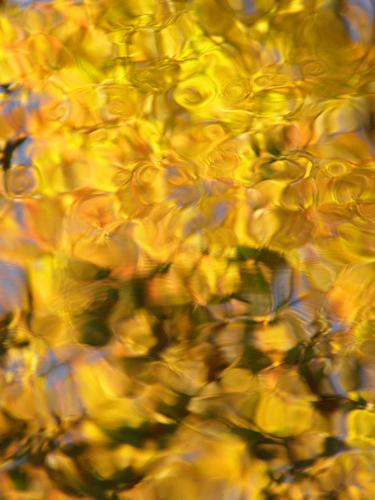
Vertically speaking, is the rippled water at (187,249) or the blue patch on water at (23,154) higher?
the blue patch on water at (23,154)

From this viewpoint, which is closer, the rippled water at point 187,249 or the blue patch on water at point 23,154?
the rippled water at point 187,249

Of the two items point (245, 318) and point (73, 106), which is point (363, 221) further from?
point (73, 106)

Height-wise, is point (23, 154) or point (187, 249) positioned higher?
point (23, 154)

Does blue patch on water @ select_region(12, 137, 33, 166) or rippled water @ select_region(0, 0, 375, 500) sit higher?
blue patch on water @ select_region(12, 137, 33, 166)

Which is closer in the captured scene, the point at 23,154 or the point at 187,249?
the point at 187,249

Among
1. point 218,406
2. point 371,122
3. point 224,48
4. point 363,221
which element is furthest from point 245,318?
point 224,48

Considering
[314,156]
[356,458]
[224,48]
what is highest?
[224,48]

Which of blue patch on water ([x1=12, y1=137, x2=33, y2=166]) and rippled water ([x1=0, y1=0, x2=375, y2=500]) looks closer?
rippled water ([x1=0, y1=0, x2=375, y2=500])

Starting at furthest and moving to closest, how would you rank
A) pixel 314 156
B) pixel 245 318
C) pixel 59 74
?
pixel 59 74, pixel 314 156, pixel 245 318
